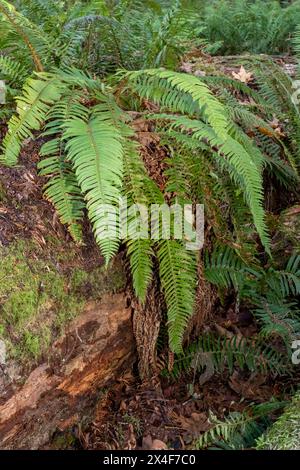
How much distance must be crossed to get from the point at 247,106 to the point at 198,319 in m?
1.45

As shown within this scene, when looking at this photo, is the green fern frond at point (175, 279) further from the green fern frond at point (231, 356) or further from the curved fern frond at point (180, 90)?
the curved fern frond at point (180, 90)

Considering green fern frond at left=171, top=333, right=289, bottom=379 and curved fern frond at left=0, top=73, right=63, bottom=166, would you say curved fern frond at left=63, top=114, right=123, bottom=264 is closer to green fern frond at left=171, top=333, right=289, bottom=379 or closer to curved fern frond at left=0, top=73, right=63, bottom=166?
curved fern frond at left=0, top=73, right=63, bottom=166

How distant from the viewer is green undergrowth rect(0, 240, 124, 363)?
2.29 m

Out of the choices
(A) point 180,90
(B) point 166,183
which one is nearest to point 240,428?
(B) point 166,183

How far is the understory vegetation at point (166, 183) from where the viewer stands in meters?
2.42

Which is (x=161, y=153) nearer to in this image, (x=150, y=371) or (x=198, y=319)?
(x=198, y=319)

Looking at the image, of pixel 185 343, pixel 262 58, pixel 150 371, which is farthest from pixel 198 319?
pixel 262 58

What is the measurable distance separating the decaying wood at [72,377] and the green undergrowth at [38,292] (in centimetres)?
8

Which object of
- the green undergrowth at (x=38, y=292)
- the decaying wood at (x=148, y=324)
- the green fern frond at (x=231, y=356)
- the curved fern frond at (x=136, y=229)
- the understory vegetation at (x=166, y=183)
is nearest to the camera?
the green undergrowth at (x=38, y=292)

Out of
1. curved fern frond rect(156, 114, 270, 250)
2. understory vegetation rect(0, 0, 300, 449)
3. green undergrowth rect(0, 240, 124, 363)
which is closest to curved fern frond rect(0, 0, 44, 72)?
understory vegetation rect(0, 0, 300, 449)

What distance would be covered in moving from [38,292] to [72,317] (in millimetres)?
224

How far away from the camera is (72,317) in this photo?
8.23ft

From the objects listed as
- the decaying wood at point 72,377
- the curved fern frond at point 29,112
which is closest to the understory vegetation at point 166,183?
the curved fern frond at point 29,112

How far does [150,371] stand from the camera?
9.85ft
